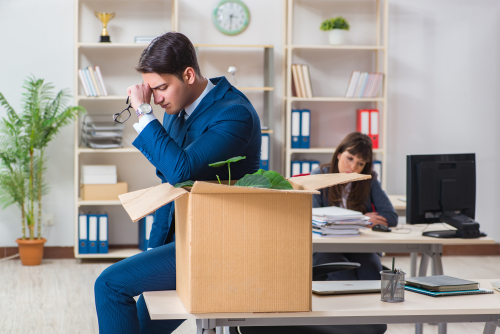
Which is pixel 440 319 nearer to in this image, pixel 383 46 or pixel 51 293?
pixel 51 293

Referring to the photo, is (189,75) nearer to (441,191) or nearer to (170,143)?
(170,143)

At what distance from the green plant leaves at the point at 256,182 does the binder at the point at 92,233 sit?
11.9ft

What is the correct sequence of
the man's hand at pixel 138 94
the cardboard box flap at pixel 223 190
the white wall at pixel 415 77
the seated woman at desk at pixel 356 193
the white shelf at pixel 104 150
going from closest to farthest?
the cardboard box flap at pixel 223 190
the man's hand at pixel 138 94
the seated woman at desk at pixel 356 193
the white shelf at pixel 104 150
the white wall at pixel 415 77

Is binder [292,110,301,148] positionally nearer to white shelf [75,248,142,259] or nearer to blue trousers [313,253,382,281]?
white shelf [75,248,142,259]

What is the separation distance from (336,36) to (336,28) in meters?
0.07

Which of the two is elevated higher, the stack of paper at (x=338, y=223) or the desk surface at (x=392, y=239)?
the stack of paper at (x=338, y=223)

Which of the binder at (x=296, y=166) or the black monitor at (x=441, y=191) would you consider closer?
the black monitor at (x=441, y=191)

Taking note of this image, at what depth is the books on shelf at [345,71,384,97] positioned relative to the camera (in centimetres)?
492

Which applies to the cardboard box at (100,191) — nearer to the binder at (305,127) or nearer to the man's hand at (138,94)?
the binder at (305,127)

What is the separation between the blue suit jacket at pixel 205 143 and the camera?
1513 mm

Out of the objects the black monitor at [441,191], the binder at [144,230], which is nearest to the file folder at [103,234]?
the binder at [144,230]

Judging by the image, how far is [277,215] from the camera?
1339mm

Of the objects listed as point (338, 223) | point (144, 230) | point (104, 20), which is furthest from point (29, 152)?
point (338, 223)

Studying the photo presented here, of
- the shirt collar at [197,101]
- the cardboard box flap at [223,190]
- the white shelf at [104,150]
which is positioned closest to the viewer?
the cardboard box flap at [223,190]
